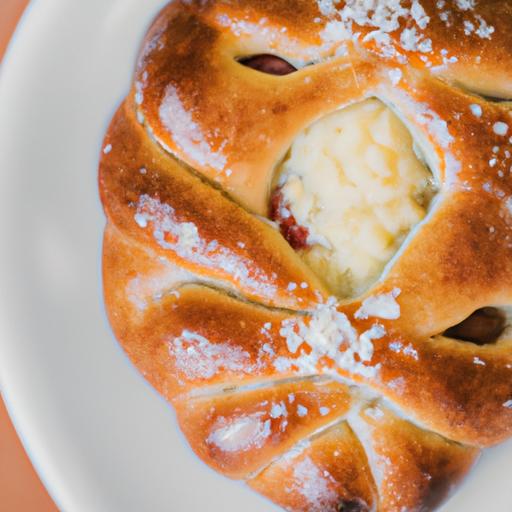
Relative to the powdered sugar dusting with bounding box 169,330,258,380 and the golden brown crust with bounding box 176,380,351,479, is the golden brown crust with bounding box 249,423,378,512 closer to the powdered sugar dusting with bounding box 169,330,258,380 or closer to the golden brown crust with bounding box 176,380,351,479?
the golden brown crust with bounding box 176,380,351,479

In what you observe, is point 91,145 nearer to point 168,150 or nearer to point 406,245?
point 168,150

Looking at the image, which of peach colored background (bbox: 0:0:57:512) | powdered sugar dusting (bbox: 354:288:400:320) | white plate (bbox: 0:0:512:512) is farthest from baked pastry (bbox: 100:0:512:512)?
peach colored background (bbox: 0:0:57:512)

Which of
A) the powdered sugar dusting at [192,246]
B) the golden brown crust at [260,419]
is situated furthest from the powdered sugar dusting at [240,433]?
the powdered sugar dusting at [192,246]

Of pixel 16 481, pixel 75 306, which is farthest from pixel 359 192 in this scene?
pixel 16 481

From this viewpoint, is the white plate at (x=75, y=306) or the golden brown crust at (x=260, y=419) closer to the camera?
the golden brown crust at (x=260, y=419)

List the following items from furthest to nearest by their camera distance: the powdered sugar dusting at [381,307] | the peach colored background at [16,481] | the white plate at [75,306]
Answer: the peach colored background at [16,481] < the white plate at [75,306] < the powdered sugar dusting at [381,307]

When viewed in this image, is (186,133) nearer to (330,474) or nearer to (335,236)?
(335,236)

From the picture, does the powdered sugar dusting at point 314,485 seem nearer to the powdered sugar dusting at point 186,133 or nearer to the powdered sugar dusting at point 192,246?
the powdered sugar dusting at point 192,246
